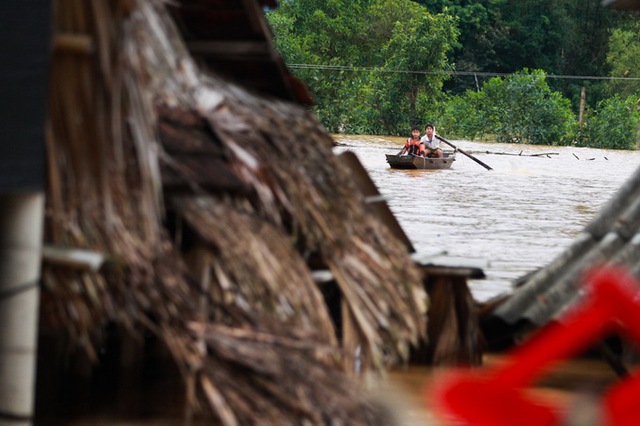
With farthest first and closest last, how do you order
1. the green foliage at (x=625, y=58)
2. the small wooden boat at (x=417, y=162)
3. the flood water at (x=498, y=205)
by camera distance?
the green foliage at (x=625, y=58)
the small wooden boat at (x=417, y=162)
the flood water at (x=498, y=205)

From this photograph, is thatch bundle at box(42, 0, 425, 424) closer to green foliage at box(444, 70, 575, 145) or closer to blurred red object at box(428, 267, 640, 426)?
blurred red object at box(428, 267, 640, 426)

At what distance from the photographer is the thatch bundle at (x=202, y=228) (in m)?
5.44

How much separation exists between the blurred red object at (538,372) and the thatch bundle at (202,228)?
2.45 m

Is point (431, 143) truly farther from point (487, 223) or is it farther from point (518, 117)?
point (518, 117)

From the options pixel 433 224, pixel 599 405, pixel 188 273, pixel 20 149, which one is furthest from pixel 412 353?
pixel 433 224

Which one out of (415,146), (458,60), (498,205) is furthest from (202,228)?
(458,60)

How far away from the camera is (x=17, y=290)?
5.23 m

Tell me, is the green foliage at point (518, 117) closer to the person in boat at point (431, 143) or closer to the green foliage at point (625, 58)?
the green foliage at point (625, 58)

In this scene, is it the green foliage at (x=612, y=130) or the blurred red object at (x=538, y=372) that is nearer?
the blurred red object at (x=538, y=372)

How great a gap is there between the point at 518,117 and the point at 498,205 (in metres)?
37.5

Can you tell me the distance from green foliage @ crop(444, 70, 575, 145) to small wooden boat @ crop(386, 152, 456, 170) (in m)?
26.5

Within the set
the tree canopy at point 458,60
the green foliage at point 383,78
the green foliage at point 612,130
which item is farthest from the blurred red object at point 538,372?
the green foliage at point 612,130

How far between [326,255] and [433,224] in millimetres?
10122

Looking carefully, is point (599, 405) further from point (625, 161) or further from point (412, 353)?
point (625, 161)
